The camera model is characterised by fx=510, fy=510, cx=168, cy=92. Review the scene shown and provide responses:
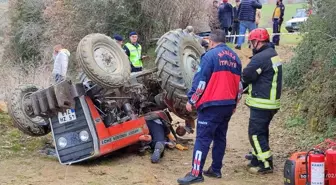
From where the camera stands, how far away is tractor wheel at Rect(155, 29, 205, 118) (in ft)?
22.2

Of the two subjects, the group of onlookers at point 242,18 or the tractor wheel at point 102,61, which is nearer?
the tractor wheel at point 102,61

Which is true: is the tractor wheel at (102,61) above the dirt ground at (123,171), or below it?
above

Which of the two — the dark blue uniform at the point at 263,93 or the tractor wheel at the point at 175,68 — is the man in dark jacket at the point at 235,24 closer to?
the tractor wheel at the point at 175,68

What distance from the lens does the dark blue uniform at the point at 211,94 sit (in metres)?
5.99

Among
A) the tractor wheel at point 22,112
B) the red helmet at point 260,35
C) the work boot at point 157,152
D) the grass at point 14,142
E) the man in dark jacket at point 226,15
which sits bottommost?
the grass at point 14,142

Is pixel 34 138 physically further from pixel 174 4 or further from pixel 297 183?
pixel 174 4

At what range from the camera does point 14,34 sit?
28.8m

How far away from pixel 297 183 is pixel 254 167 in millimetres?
1608

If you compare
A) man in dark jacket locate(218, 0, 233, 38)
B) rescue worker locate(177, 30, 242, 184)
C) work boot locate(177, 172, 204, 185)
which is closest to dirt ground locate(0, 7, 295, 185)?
work boot locate(177, 172, 204, 185)

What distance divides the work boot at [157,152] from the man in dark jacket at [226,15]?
450 inches

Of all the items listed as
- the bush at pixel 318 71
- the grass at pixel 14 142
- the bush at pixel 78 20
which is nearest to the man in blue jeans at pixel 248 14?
the bush at pixel 78 20

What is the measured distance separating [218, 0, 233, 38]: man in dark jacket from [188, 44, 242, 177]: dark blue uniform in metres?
12.0

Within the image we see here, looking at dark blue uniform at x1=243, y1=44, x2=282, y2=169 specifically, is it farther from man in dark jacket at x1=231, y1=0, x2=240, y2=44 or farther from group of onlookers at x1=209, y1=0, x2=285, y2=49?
man in dark jacket at x1=231, y1=0, x2=240, y2=44

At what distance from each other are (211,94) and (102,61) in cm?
146
